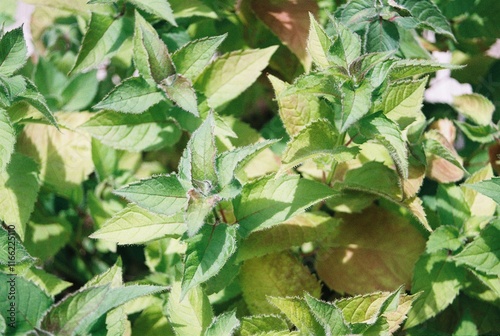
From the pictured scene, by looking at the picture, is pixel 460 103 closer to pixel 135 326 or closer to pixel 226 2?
pixel 226 2

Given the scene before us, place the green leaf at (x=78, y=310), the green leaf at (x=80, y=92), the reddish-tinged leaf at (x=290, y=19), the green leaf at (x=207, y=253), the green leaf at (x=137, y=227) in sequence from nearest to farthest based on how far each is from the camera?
the green leaf at (x=78, y=310), the green leaf at (x=207, y=253), the green leaf at (x=137, y=227), the reddish-tinged leaf at (x=290, y=19), the green leaf at (x=80, y=92)

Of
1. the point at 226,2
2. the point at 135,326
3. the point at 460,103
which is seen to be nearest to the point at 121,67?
the point at 226,2

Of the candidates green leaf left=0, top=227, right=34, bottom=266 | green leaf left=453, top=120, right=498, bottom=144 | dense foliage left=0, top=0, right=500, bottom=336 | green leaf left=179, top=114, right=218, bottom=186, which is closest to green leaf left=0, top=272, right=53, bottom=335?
dense foliage left=0, top=0, right=500, bottom=336

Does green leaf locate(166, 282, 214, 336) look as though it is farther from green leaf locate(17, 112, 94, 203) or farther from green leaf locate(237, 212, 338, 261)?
green leaf locate(17, 112, 94, 203)

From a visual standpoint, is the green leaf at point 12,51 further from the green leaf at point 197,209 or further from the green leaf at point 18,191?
the green leaf at point 197,209

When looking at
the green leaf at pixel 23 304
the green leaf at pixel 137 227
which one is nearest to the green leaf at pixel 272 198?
the green leaf at pixel 137 227

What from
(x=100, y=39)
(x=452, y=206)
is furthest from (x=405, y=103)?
(x=100, y=39)

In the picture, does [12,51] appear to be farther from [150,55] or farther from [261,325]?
[261,325]

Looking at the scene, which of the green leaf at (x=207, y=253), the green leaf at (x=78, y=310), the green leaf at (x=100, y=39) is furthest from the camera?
the green leaf at (x=100, y=39)
